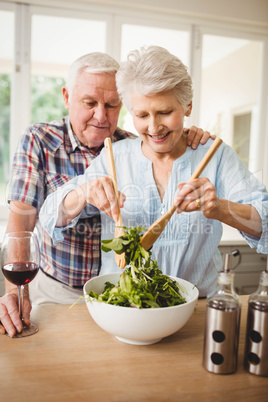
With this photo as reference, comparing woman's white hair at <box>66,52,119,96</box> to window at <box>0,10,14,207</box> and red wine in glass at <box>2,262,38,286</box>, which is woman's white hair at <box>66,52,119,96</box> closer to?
red wine in glass at <box>2,262,38,286</box>

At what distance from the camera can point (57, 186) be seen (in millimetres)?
1606

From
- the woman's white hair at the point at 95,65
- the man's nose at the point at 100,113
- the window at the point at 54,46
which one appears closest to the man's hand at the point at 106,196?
the man's nose at the point at 100,113

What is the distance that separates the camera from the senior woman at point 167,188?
118 cm

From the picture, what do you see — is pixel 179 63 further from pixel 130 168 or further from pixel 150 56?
pixel 130 168

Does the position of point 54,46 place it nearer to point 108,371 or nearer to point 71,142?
point 71,142

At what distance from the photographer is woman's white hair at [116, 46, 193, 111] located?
1.21 m

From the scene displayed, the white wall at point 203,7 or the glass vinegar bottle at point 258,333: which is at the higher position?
the white wall at point 203,7

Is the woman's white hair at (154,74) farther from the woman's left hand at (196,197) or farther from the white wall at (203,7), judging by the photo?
the white wall at (203,7)

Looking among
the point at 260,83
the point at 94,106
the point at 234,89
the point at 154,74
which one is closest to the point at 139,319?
the point at 154,74

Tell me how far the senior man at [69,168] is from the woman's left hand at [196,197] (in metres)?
0.46

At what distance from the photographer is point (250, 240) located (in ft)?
4.19

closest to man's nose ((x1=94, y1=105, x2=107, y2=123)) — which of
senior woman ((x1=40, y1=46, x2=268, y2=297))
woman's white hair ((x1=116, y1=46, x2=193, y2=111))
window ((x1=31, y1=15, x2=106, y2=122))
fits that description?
senior woman ((x1=40, y1=46, x2=268, y2=297))

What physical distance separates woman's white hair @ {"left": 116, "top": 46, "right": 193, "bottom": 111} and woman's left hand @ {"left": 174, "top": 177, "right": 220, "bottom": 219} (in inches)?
13.8

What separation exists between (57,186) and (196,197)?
2.42 ft
